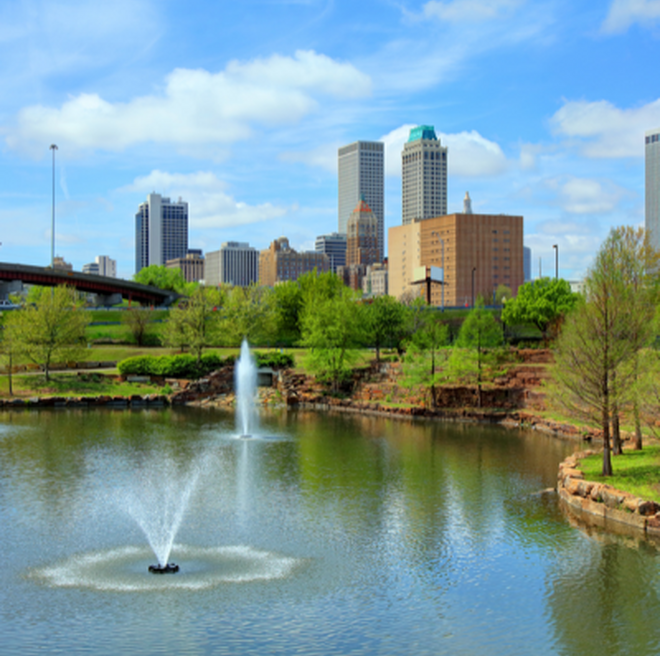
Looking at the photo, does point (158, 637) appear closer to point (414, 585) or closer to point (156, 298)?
point (414, 585)

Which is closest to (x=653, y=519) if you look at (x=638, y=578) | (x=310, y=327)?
(x=638, y=578)

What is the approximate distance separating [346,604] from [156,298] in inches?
5267

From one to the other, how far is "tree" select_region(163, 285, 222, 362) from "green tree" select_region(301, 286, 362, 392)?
48.6 ft

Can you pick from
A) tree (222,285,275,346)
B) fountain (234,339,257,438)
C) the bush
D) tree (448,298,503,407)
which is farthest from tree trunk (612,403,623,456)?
tree (222,285,275,346)

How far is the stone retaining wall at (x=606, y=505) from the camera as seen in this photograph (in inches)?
1129

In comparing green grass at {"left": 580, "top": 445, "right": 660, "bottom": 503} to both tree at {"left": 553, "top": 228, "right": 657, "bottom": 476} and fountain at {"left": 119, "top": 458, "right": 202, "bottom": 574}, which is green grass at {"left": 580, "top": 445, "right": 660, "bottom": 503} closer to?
tree at {"left": 553, "top": 228, "right": 657, "bottom": 476}

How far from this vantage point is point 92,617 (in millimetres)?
19719

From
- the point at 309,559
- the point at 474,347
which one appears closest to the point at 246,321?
the point at 474,347

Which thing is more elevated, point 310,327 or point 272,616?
point 310,327

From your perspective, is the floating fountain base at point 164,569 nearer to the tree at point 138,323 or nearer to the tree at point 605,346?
the tree at point 605,346

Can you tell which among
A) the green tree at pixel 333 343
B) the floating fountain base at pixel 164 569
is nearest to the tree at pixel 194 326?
the green tree at pixel 333 343

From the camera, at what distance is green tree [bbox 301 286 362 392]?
7800 centimetres


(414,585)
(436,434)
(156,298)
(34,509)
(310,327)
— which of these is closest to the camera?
(414,585)

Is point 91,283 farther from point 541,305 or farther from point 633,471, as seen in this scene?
point 633,471
